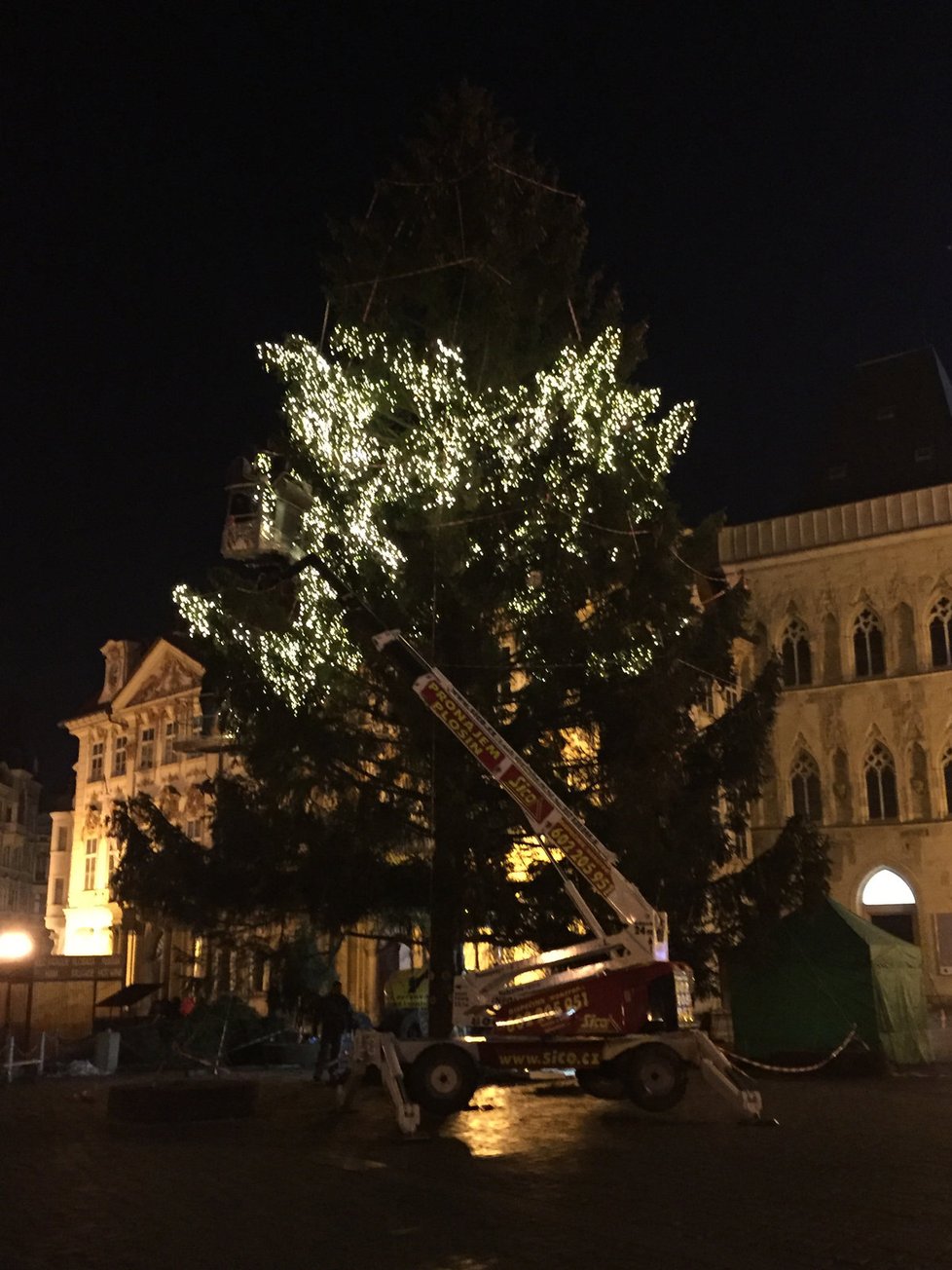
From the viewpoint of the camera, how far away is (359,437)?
1819 cm

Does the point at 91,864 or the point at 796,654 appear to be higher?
the point at 796,654

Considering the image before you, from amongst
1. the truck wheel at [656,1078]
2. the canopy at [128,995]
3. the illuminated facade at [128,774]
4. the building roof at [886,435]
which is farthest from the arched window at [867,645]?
the truck wheel at [656,1078]

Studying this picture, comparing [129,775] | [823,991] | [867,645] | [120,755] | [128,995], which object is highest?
[867,645]

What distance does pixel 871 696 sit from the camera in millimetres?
35781

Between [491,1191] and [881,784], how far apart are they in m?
28.7

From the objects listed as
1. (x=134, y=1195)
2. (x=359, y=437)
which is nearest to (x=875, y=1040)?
(x=359, y=437)

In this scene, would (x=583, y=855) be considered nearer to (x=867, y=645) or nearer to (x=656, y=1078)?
(x=656, y=1078)

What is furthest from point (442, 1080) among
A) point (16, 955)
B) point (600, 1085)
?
point (16, 955)

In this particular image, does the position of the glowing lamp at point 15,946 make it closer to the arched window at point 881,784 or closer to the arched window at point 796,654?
the arched window at point 796,654

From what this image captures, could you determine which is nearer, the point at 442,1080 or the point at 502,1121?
the point at 442,1080

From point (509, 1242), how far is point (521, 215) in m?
16.6

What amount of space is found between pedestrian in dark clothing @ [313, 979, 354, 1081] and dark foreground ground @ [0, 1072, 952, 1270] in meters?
3.44

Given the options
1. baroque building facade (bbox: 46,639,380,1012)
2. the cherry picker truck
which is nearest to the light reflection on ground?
the cherry picker truck

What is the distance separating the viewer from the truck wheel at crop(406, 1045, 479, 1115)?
12664 millimetres
